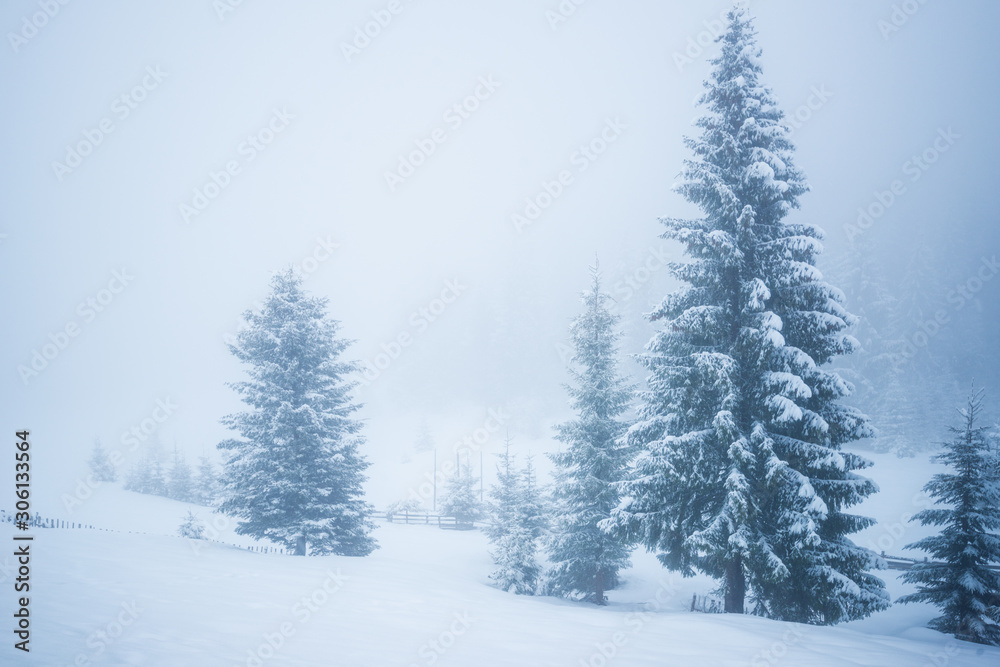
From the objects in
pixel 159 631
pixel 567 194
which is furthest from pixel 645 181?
pixel 159 631

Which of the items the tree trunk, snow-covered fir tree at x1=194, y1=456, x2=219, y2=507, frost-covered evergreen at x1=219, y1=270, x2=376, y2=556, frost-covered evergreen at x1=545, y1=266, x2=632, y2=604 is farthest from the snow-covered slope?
snow-covered fir tree at x1=194, y1=456, x2=219, y2=507

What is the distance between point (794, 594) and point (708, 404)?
4556 mm

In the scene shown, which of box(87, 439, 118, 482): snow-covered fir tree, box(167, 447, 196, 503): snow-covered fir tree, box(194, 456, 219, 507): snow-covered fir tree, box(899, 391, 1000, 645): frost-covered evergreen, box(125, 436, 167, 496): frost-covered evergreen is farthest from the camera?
box(87, 439, 118, 482): snow-covered fir tree

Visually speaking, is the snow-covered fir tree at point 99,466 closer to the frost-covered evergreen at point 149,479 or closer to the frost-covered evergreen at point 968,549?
the frost-covered evergreen at point 149,479

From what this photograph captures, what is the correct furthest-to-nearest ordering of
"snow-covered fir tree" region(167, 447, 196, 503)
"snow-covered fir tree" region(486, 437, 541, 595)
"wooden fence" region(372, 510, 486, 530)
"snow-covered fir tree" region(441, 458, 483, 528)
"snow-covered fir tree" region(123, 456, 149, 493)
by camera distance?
"snow-covered fir tree" region(123, 456, 149, 493), "snow-covered fir tree" region(167, 447, 196, 503), "snow-covered fir tree" region(441, 458, 483, 528), "wooden fence" region(372, 510, 486, 530), "snow-covered fir tree" region(486, 437, 541, 595)

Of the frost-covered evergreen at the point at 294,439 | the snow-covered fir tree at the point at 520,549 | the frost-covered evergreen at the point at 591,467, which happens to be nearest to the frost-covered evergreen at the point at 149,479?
the frost-covered evergreen at the point at 294,439

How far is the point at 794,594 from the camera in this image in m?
10.7

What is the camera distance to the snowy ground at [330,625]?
6348 mm

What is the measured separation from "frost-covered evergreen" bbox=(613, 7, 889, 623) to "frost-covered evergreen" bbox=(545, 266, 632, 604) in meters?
5.34

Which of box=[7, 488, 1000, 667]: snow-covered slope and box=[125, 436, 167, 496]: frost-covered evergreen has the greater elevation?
box=[7, 488, 1000, 667]: snow-covered slope

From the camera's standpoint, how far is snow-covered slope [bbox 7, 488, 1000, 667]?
6344mm

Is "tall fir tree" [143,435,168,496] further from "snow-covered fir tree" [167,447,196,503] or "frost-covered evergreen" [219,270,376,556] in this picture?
"frost-covered evergreen" [219,270,376,556]

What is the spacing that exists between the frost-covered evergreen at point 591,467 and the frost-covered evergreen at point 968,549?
8677 millimetres

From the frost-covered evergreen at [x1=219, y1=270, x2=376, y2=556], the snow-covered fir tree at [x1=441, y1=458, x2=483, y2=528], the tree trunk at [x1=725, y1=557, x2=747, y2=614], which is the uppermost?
the frost-covered evergreen at [x1=219, y1=270, x2=376, y2=556]
